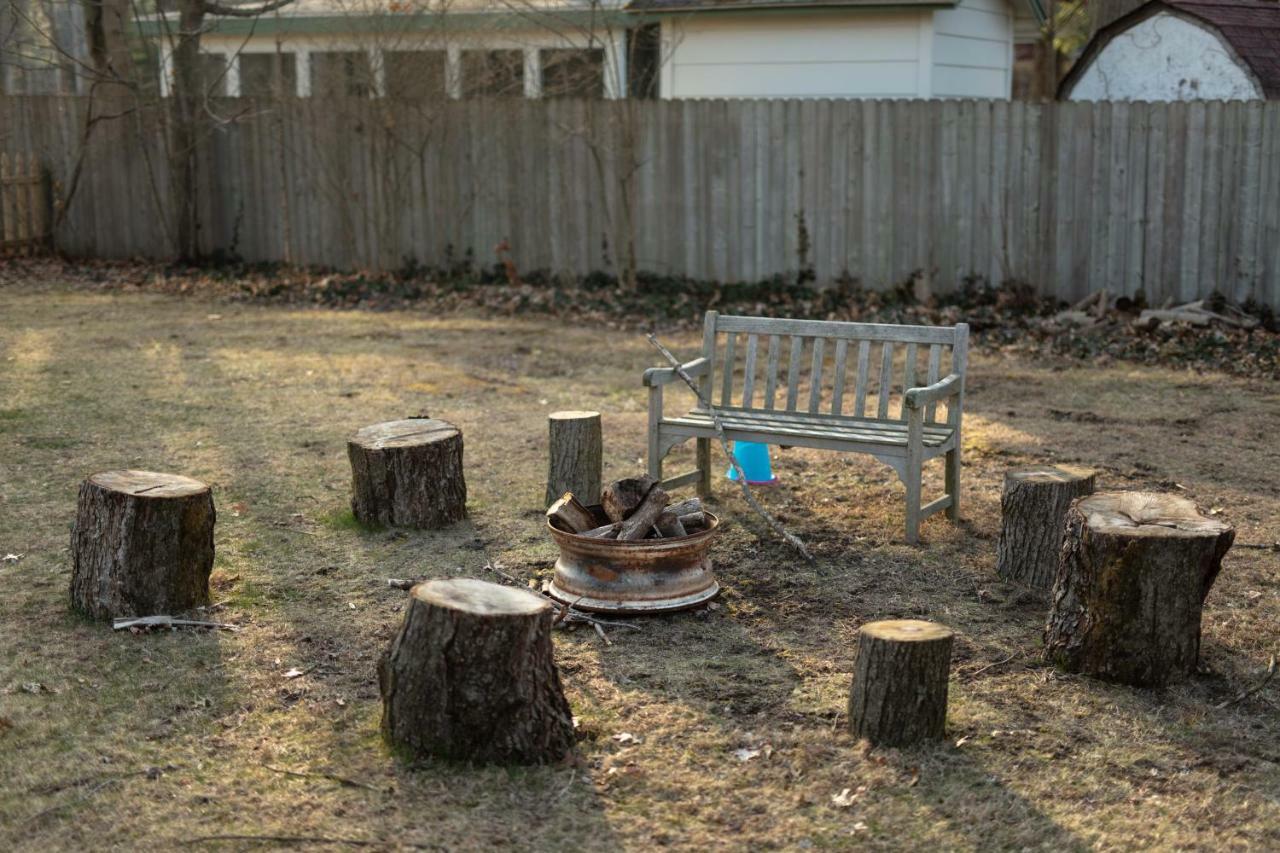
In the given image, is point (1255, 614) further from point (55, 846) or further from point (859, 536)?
point (55, 846)

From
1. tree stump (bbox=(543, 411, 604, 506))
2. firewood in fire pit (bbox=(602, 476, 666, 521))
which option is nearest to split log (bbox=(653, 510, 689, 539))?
firewood in fire pit (bbox=(602, 476, 666, 521))

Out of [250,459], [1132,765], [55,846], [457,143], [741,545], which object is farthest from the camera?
[457,143]

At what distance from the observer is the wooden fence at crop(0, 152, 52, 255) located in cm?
1756

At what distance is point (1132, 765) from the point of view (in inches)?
179

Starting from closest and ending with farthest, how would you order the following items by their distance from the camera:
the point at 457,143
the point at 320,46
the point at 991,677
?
the point at 991,677 → the point at 457,143 → the point at 320,46

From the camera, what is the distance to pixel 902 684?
461cm

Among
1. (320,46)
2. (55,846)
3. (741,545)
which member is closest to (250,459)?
(741,545)

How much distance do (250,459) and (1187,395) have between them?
21.3ft

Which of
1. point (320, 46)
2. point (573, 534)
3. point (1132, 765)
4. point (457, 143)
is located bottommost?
point (1132, 765)

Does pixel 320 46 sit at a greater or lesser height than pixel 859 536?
greater

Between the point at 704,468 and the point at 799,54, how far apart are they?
32.8ft

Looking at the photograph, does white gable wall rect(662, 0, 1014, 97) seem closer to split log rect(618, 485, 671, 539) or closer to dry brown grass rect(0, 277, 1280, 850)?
dry brown grass rect(0, 277, 1280, 850)

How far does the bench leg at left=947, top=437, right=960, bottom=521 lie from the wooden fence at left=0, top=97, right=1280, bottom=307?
6.46m

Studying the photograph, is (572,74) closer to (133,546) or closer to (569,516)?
(569,516)
